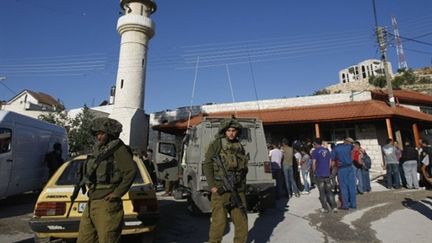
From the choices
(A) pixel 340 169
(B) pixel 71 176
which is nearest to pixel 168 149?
(A) pixel 340 169

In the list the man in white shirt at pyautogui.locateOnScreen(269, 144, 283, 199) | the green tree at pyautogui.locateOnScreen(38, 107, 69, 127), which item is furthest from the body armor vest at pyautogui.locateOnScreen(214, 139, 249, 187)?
the green tree at pyautogui.locateOnScreen(38, 107, 69, 127)

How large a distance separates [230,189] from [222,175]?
0.21 m

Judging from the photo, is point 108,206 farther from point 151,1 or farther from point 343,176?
point 151,1

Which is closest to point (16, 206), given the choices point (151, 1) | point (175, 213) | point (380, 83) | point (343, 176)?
point (175, 213)

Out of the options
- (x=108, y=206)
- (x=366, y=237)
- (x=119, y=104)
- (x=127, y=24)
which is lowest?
(x=366, y=237)

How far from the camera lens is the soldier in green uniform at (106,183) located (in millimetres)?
3119

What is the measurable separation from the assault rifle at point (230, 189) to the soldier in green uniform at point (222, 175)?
1.1 inches

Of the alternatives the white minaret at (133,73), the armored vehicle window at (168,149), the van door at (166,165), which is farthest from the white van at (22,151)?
the white minaret at (133,73)

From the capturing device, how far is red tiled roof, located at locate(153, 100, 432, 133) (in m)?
16.0

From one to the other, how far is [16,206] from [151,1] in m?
17.7

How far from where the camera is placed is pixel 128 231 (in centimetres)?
408

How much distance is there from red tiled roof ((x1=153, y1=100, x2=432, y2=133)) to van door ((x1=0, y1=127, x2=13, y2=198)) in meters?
9.69

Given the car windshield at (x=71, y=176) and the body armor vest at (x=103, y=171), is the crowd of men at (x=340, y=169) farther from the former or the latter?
the body armor vest at (x=103, y=171)

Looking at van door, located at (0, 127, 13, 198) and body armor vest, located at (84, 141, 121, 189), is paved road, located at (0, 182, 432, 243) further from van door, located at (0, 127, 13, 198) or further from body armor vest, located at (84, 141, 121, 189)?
body armor vest, located at (84, 141, 121, 189)
